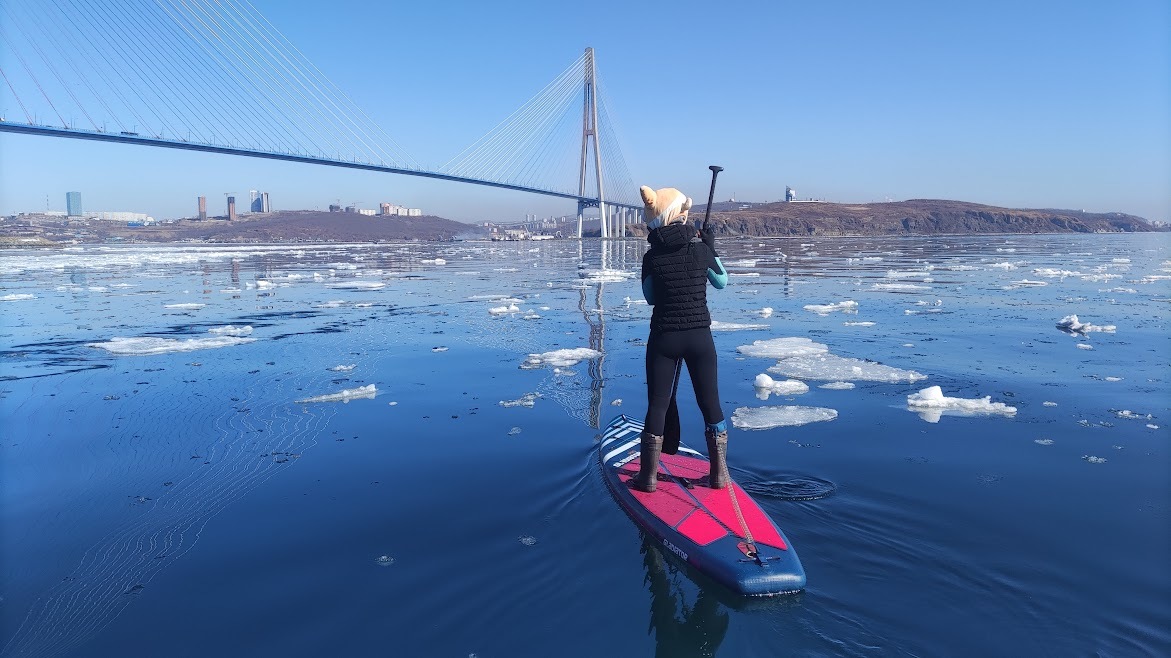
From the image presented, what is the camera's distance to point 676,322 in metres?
3.71

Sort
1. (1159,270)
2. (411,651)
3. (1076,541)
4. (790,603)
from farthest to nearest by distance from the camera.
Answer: (1159,270) → (1076,541) → (790,603) → (411,651)

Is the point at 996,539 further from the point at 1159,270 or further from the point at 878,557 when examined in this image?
the point at 1159,270

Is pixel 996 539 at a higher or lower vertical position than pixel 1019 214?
lower

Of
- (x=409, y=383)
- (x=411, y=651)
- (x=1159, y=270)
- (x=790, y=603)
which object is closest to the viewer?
(x=411, y=651)

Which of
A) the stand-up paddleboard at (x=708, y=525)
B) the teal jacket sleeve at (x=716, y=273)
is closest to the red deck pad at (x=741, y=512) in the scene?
the stand-up paddleboard at (x=708, y=525)

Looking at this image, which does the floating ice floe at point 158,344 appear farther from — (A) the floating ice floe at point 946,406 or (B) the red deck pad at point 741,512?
(A) the floating ice floe at point 946,406

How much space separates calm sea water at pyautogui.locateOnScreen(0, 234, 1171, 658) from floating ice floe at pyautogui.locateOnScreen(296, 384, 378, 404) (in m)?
0.04

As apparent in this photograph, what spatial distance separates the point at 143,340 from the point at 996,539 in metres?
10.3

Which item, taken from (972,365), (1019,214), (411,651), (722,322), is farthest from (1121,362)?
(1019,214)

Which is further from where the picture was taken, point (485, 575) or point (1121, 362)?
point (1121, 362)

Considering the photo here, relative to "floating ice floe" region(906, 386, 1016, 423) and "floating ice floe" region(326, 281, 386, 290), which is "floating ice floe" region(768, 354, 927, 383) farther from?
"floating ice floe" region(326, 281, 386, 290)

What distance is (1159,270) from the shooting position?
2025cm

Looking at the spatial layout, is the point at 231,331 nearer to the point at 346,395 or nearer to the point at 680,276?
the point at 346,395

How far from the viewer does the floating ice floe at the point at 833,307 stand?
38.4 feet
